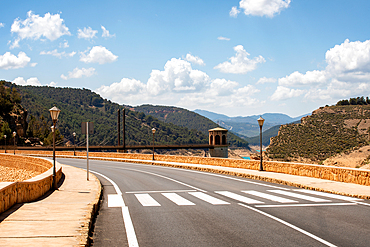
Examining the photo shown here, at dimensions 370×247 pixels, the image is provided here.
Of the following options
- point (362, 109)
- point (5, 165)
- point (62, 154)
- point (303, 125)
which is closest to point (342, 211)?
point (5, 165)

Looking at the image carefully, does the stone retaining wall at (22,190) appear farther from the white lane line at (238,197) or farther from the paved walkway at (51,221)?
the white lane line at (238,197)

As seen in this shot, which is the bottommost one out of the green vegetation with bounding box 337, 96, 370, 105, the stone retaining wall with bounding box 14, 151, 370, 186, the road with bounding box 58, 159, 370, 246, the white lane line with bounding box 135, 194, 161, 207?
the white lane line with bounding box 135, 194, 161, 207

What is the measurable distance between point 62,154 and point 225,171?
145 ft

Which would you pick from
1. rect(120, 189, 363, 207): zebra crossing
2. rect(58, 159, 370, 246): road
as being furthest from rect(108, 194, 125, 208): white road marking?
rect(120, 189, 363, 207): zebra crossing

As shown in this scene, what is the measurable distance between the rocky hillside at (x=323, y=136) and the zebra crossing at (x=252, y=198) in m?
49.5

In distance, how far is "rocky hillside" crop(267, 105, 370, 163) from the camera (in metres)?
62.5

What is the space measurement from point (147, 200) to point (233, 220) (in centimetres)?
414

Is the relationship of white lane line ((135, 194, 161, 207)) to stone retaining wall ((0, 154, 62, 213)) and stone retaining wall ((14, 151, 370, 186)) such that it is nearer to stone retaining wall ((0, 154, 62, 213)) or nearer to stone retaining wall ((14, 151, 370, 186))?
stone retaining wall ((0, 154, 62, 213))

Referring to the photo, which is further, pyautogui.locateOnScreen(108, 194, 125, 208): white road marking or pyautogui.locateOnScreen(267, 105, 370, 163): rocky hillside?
pyautogui.locateOnScreen(267, 105, 370, 163): rocky hillside

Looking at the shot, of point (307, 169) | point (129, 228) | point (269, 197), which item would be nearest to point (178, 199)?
point (269, 197)

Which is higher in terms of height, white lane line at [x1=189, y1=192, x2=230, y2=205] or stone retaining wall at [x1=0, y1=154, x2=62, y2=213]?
stone retaining wall at [x1=0, y1=154, x2=62, y2=213]

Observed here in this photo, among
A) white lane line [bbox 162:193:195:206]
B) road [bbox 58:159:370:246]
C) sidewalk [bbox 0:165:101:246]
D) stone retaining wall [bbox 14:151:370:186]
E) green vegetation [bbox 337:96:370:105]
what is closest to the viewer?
sidewalk [bbox 0:165:101:246]

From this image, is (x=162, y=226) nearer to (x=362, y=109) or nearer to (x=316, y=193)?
(x=316, y=193)

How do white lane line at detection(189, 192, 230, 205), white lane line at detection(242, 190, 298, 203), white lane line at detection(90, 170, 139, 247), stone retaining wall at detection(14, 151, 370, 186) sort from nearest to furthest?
1. white lane line at detection(90, 170, 139, 247)
2. white lane line at detection(189, 192, 230, 205)
3. white lane line at detection(242, 190, 298, 203)
4. stone retaining wall at detection(14, 151, 370, 186)
